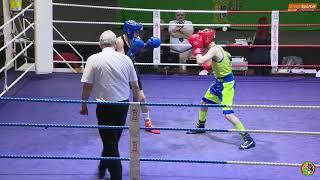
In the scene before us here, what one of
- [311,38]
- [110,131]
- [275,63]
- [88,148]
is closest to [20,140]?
[88,148]

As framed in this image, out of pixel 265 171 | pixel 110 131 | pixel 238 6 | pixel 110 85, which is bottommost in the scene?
pixel 265 171

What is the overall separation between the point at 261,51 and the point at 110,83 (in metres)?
4.22

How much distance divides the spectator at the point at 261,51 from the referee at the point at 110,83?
4.07m

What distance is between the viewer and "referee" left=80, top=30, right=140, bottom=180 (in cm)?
365

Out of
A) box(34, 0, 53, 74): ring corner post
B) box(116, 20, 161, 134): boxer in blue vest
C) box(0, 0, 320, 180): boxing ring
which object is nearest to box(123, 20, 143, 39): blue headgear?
box(116, 20, 161, 134): boxer in blue vest

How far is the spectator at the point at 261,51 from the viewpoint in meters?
7.51

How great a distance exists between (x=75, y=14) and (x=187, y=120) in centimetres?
417

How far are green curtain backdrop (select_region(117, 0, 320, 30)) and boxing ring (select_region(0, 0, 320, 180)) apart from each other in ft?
5.30

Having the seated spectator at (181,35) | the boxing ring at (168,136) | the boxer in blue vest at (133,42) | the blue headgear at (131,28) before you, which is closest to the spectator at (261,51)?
the boxing ring at (168,136)

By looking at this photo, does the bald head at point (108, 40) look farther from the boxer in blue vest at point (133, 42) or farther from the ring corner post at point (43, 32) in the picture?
the ring corner post at point (43, 32)

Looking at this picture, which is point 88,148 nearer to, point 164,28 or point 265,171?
point 265,171

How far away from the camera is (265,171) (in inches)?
164

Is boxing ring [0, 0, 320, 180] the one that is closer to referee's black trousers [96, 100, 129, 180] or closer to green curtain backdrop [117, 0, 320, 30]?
referee's black trousers [96, 100, 129, 180]

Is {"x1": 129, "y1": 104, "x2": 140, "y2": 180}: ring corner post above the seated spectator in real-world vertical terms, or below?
A: below
